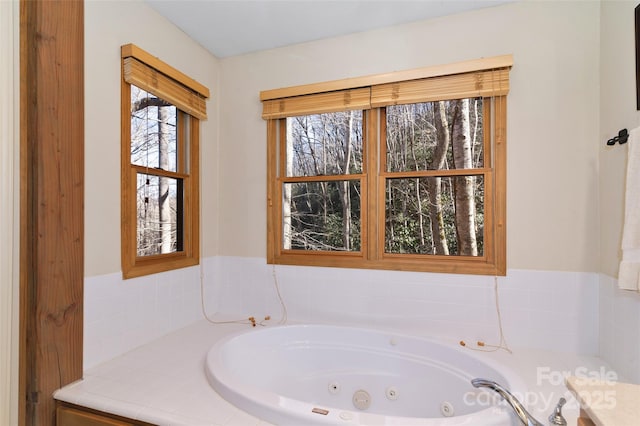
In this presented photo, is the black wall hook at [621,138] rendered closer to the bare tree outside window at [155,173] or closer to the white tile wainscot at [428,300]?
the white tile wainscot at [428,300]

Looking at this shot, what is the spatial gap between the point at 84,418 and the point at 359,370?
4.66 ft

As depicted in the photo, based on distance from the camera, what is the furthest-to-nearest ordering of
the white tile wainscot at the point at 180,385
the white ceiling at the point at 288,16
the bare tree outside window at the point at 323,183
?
the bare tree outside window at the point at 323,183 < the white ceiling at the point at 288,16 < the white tile wainscot at the point at 180,385

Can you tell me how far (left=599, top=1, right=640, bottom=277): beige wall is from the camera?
5.01ft

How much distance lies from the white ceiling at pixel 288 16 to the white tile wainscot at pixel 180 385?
208cm

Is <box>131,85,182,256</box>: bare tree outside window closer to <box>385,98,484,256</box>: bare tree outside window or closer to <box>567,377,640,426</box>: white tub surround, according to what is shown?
<box>385,98,484,256</box>: bare tree outside window

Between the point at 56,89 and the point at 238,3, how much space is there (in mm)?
1130

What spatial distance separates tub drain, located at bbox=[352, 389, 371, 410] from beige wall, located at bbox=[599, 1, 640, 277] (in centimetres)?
150

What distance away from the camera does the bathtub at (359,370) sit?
1.69m

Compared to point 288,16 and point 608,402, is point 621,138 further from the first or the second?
point 288,16

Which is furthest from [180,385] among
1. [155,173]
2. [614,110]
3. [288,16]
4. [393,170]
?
[614,110]

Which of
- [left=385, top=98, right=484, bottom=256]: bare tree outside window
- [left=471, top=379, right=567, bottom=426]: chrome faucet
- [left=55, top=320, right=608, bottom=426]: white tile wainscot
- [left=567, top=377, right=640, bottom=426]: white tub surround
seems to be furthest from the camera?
[left=385, top=98, right=484, bottom=256]: bare tree outside window

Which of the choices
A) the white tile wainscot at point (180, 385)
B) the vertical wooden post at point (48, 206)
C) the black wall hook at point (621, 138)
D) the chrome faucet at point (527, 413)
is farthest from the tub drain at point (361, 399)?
the black wall hook at point (621, 138)

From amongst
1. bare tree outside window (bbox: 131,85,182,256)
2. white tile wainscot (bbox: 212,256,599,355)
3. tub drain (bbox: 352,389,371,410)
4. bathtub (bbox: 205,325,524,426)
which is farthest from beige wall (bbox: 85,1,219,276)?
tub drain (bbox: 352,389,371,410)

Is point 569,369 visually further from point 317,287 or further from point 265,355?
point 265,355
